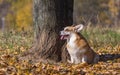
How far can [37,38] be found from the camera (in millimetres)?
11406

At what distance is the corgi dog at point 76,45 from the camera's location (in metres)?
10.8

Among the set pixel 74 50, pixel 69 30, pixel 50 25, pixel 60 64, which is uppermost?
pixel 50 25

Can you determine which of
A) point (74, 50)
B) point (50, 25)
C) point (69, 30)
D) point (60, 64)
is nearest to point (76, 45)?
point (74, 50)

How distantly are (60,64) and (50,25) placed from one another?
2.80ft

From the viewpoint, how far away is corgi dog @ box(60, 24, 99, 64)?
35.5 feet

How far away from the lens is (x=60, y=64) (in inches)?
435

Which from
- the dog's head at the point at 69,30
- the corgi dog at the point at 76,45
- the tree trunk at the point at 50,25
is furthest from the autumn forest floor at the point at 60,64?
the dog's head at the point at 69,30

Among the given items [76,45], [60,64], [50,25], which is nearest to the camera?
[76,45]

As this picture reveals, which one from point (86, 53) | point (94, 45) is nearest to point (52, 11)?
point (86, 53)

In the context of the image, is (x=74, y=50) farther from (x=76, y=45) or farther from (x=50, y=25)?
(x=50, y=25)

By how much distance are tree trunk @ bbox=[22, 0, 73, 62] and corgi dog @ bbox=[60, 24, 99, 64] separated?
1.33 ft

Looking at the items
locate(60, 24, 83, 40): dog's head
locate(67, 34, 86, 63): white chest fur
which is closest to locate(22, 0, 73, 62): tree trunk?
locate(60, 24, 83, 40): dog's head

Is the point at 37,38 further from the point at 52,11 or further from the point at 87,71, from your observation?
the point at 87,71

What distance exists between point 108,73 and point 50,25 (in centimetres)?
185
